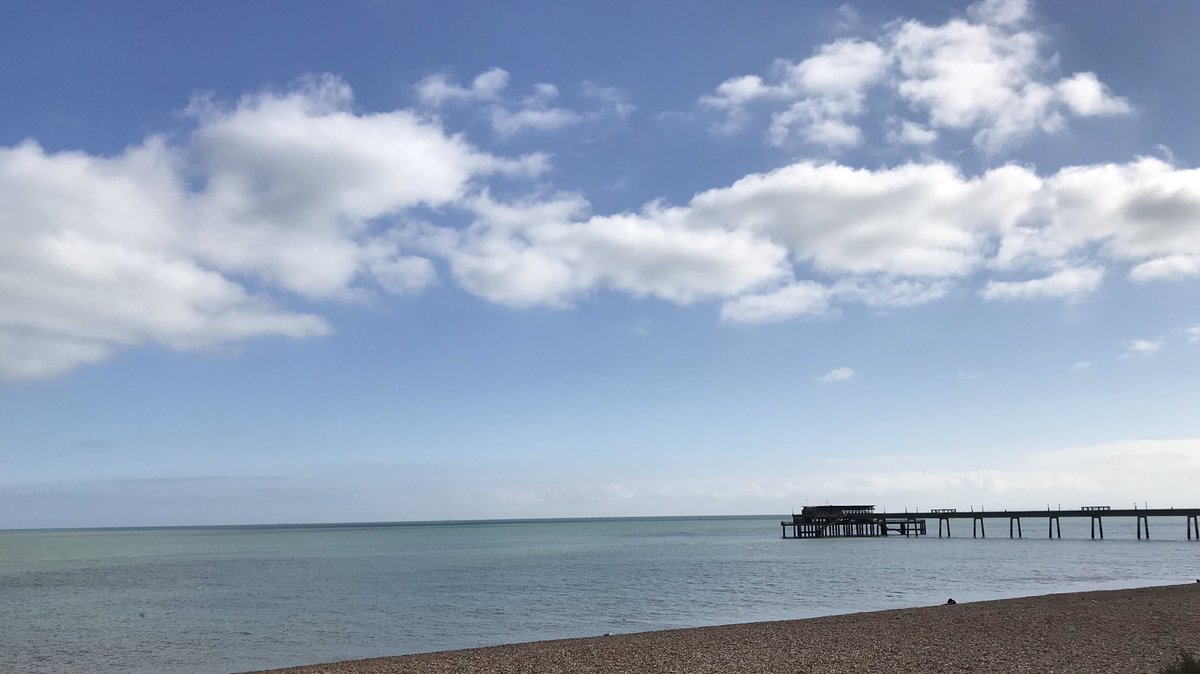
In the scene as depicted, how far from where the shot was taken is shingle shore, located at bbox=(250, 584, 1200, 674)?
17453 millimetres

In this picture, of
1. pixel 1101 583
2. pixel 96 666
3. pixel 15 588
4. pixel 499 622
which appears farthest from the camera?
pixel 15 588

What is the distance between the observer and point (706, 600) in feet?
129

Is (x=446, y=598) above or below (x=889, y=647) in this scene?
below

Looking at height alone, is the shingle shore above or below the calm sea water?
above

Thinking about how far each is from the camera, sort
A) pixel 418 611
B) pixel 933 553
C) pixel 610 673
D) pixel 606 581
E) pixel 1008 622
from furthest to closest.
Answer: pixel 933 553 → pixel 606 581 → pixel 418 611 → pixel 1008 622 → pixel 610 673

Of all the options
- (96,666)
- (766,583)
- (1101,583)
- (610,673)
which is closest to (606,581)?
(766,583)

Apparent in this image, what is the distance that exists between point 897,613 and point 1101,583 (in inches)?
870

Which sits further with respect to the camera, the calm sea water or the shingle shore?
the calm sea water

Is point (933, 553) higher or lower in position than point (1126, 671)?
lower

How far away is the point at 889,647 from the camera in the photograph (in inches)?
789

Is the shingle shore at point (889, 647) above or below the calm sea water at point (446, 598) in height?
above

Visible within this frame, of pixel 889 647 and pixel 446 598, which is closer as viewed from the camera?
pixel 889 647

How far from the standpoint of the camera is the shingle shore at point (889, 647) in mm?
17453

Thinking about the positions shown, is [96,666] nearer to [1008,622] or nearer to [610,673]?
[610,673]
